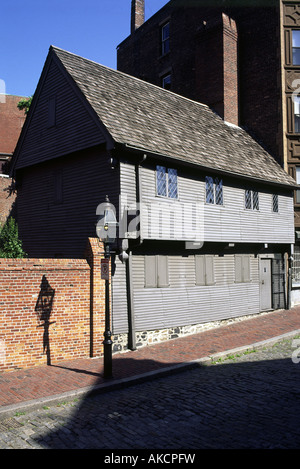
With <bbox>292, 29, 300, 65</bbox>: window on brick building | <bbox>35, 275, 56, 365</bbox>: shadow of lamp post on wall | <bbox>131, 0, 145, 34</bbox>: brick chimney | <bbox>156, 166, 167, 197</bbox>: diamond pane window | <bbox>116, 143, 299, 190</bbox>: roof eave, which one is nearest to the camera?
<bbox>35, 275, 56, 365</bbox>: shadow of lamp post on wall

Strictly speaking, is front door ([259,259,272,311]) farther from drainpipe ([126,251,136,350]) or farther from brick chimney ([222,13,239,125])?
drainpipe ([126,251,136,350])

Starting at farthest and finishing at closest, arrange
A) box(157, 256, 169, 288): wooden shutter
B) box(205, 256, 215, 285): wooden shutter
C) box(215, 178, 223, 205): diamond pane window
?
box(215, 178, 223, 205): diamond pane window, box(205, 256, 215, 285): wooden shutter, box(157, 256, 169, 288): wooden shutter

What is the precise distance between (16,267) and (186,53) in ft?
60.4

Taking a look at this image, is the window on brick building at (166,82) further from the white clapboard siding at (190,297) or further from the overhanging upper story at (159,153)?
the white clapboard siding at (190,297)

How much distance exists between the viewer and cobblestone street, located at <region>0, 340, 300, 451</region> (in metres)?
5.98

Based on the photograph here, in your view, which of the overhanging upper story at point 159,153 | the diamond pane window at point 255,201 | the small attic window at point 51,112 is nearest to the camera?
the overhanging upper story at point 159,153

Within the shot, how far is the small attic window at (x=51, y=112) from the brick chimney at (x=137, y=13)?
54.4 feet

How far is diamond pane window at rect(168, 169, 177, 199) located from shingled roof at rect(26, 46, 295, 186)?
585 mm

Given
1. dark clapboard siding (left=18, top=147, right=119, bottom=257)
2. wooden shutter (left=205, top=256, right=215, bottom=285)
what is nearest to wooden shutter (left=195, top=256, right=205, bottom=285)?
wooden shutter (left=205, top=256, right=215, bottom=285)

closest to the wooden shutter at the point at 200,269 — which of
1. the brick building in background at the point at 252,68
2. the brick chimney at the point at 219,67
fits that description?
the brick building in background at the point at 252,68

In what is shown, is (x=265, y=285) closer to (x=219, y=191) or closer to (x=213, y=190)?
(x=219, y=191)

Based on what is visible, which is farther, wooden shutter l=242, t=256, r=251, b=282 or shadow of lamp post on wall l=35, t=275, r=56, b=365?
wooden shutter l=242, t=256, r=251, b=282

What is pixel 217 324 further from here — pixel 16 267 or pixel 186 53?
pixel 186 53

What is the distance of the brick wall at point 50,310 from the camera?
378 inches
